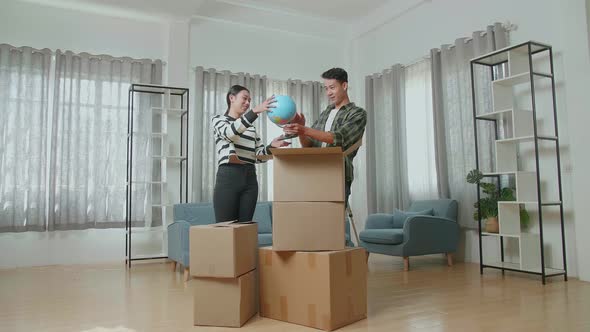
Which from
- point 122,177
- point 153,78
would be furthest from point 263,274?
point 153,78

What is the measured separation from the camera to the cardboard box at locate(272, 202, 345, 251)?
7.64 ft

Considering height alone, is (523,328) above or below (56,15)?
below

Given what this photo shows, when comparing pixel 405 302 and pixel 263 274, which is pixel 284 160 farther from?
pixel 405 302

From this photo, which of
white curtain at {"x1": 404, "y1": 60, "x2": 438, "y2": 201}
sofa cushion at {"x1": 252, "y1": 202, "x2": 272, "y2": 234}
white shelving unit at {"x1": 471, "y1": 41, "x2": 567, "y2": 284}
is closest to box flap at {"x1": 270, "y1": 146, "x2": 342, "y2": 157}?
white shelving unit at {"x1": 471, "y1": 41, "x2": 567, "y2": 284}

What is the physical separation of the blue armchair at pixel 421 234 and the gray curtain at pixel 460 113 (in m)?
0.20

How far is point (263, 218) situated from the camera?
16.0 feet

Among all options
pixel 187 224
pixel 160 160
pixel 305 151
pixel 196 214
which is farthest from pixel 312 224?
pixel 160 160

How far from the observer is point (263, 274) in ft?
8.23

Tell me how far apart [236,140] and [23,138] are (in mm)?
3467

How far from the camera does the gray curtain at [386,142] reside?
5574 mm

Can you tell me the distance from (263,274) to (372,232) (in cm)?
243

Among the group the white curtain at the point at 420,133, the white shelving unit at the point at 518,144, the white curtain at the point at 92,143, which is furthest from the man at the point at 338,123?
the white curtain at the point at 92,143

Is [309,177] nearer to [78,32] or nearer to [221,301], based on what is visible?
[221,301]

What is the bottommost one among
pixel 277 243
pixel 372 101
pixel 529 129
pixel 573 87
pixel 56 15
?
pixel 277 243
